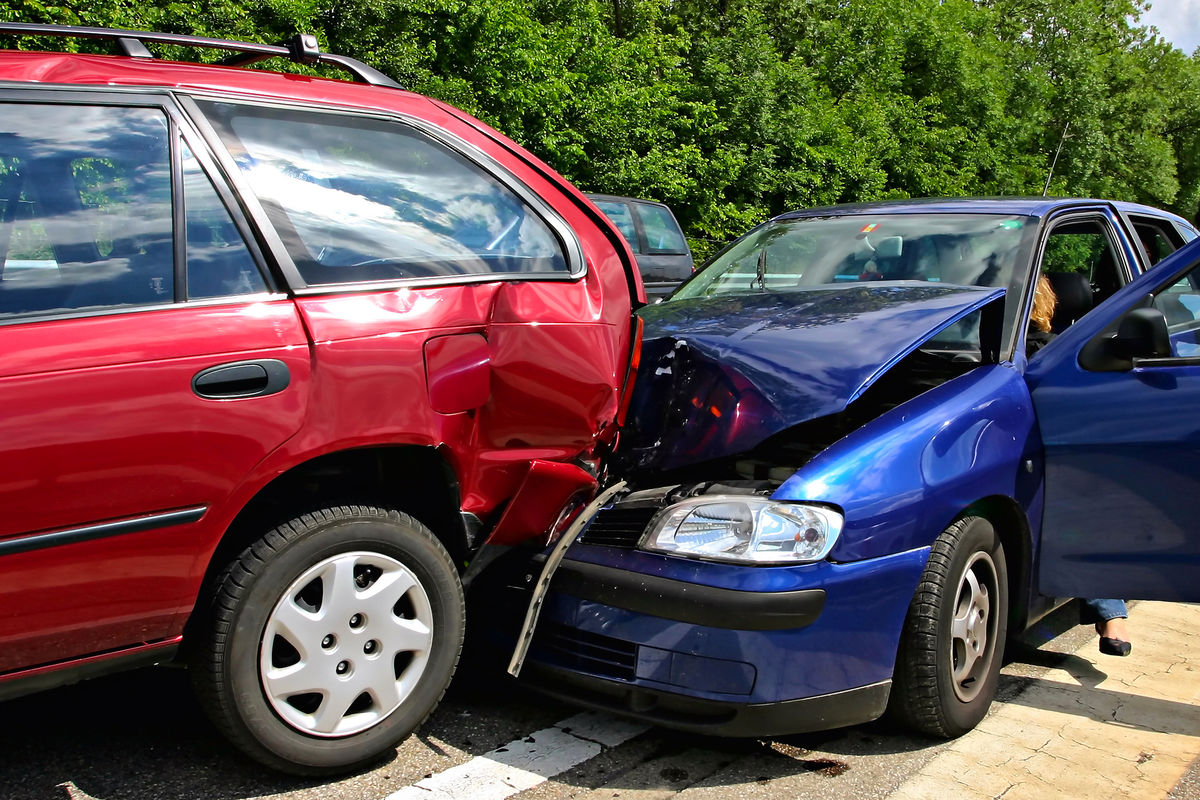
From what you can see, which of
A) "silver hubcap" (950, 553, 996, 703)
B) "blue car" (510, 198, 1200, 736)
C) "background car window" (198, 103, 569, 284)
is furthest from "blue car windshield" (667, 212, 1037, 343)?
"background car window" (198, 103, 569, 284)

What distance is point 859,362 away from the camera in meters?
3.42

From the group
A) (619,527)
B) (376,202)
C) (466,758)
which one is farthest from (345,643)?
(376,202)

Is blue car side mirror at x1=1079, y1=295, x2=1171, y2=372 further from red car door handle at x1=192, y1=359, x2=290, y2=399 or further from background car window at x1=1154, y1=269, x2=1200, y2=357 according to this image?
red car door handle at x1=192, y1=359, x2=290, y2=399

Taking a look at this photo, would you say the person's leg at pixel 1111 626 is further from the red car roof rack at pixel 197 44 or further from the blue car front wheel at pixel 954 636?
the red car roof rack at pixel 197 44

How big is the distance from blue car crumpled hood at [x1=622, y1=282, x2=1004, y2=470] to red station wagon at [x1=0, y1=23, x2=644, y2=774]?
0.35 metres

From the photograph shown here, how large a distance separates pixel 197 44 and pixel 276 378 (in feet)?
3.79

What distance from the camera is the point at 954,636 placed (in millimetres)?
3328

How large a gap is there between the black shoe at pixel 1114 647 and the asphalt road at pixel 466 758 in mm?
560

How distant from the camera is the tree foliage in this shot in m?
15.2

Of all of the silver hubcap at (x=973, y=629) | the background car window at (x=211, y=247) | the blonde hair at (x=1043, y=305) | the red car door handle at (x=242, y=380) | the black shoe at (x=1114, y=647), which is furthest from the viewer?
the blonde hair at (x=1043, y=305)

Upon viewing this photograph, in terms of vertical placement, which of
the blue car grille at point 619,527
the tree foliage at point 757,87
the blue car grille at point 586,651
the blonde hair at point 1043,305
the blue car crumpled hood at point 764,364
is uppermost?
the tree foliage at point 757,87

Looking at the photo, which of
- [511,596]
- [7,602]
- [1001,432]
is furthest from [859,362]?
[7,602]

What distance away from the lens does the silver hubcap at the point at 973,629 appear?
3357 mm

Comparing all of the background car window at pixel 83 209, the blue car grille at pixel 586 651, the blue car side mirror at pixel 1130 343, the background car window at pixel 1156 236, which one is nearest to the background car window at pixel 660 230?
the background car window at pixel 1156 236
